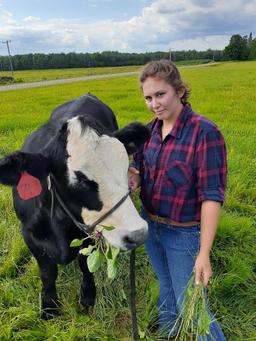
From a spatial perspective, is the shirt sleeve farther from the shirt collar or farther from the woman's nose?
the woman's nose

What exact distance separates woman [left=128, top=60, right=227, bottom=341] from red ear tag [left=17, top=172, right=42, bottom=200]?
1.92ft

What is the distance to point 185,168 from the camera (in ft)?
7.07

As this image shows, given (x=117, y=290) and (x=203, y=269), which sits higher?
(x=203, y=269)

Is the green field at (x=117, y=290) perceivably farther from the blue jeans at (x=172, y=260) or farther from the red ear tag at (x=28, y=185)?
the red ear tag at (x=28, y=185)

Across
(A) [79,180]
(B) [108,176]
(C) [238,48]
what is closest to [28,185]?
(A) [79,180]

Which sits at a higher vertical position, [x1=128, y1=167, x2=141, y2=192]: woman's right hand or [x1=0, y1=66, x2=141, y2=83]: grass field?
[x1=128, y1=167, x2=141, y2=192]: woman's right hand

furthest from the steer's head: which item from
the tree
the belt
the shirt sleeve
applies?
the tree

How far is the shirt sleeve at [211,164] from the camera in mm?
2057

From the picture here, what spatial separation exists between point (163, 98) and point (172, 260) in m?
0.99

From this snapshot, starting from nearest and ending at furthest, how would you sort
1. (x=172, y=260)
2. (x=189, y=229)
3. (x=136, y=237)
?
1. (x=136, y=237)
2. (x=189, y=229)
3. (x=172, y=260)

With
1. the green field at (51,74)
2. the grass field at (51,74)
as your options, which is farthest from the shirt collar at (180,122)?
the grass field at (51,74)

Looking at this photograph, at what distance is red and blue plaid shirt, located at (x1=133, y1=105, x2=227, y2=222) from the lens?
6.77 feet

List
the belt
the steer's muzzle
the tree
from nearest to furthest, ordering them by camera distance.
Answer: the steer's muzzle → the belt → the tree

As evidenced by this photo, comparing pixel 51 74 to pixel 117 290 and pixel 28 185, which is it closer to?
pixel 117 290
